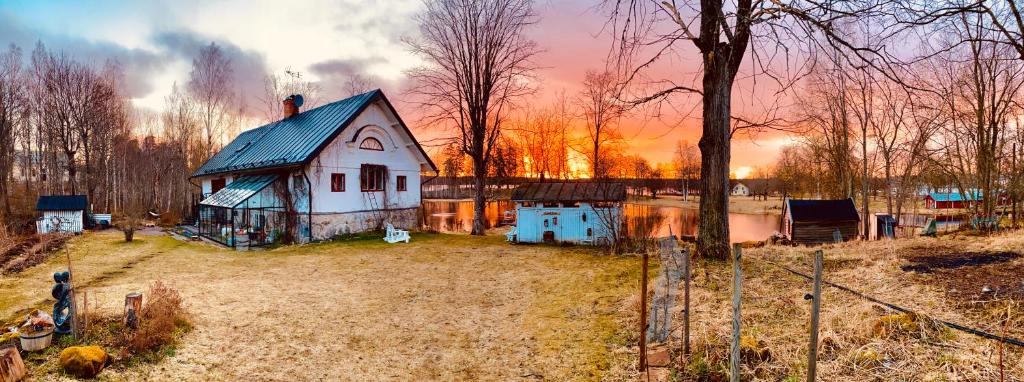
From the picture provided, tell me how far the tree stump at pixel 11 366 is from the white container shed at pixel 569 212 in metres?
12.6

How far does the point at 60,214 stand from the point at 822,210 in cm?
3502

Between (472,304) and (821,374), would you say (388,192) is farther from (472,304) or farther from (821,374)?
(821,374)

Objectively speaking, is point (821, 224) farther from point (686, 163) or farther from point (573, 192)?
point (686, 163)

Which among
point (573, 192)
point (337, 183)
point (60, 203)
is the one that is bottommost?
point (60, 203)

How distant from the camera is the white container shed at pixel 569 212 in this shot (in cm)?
1553

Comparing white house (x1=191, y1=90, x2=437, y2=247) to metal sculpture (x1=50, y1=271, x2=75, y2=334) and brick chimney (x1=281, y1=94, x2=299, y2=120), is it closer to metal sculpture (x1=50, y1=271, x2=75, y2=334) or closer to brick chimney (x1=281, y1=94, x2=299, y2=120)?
brick chimney (x1=281, y1=94, x2=299, y2=120)

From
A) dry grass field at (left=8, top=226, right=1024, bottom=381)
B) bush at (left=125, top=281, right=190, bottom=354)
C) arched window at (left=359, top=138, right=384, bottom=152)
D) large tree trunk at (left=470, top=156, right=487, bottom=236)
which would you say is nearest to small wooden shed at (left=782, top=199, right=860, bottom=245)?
dry grass field at (left=8, top=226, right=1024, bottom=381)

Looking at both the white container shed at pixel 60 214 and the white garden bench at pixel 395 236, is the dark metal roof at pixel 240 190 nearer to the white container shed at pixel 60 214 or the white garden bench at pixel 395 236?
the white garden bench at pixel 395 236

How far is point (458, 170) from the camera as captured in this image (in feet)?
114

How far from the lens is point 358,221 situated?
18.8 metres

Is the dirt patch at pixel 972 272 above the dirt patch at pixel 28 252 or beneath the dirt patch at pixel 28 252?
above

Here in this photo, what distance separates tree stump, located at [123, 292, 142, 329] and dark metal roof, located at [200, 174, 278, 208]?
10.5 m

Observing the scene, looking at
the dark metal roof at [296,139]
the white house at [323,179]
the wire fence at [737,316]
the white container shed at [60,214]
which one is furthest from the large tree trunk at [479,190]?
the white container shed at [60,214]

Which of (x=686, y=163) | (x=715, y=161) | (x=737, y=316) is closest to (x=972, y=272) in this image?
(x=715, y=161)
